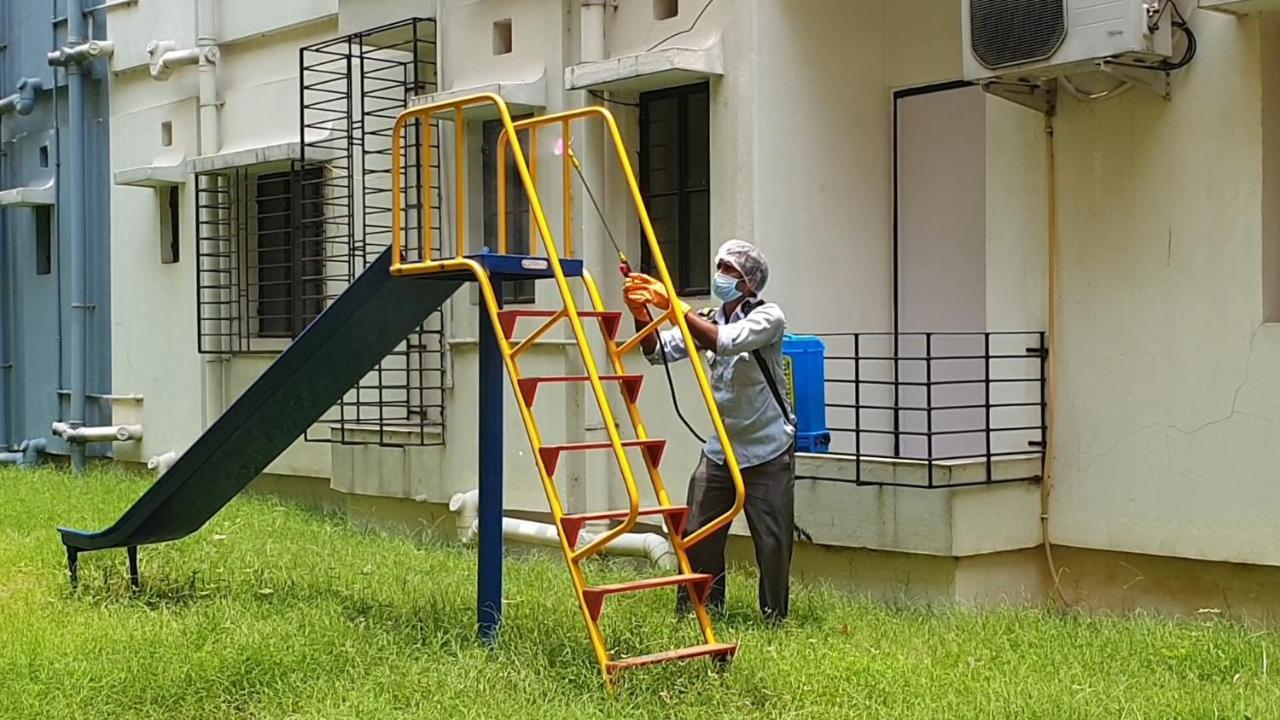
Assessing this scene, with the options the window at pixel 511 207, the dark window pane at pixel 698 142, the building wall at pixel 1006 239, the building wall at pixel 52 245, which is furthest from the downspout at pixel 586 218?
the building wall at pixel 52 245

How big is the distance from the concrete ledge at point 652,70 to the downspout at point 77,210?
8.24 meters

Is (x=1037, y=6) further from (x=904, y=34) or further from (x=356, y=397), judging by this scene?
(x=356, y=397)

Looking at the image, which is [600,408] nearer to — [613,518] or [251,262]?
[613,518]

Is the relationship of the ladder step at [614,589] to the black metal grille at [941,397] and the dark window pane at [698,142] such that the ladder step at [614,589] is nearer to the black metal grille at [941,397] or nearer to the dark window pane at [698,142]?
the black metal grille at [941,397]

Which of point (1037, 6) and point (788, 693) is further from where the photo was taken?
point (1037, 6)

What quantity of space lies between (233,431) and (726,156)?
3.38 meters

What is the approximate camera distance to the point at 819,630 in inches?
304

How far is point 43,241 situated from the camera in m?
17.7

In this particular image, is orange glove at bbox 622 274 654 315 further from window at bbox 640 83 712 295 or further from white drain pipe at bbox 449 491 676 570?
window at bbox 640 83 712 295

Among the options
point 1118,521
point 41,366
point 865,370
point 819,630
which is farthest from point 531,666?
point 41,366

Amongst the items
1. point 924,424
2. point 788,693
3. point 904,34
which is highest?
point 904,34

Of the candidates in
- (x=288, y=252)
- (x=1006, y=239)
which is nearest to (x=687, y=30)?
(x=1006, y=239)

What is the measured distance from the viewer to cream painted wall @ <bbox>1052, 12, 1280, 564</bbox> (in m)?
7.79

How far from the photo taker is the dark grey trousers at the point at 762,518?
776 centimetres
